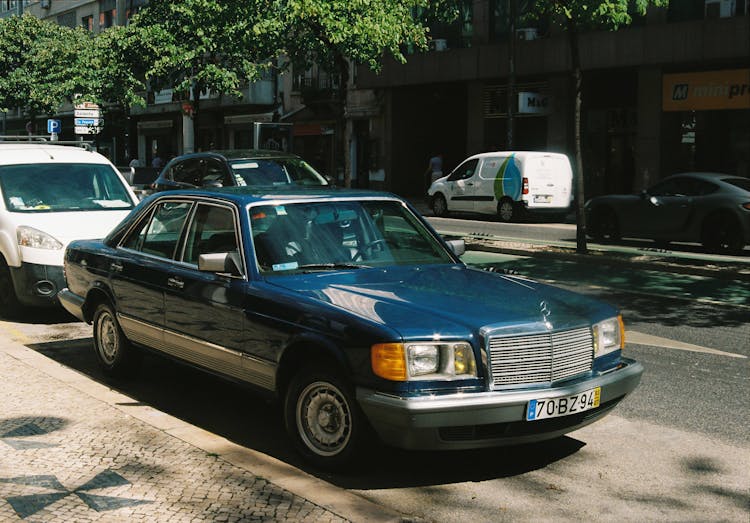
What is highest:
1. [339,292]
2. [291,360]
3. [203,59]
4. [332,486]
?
[203,59]

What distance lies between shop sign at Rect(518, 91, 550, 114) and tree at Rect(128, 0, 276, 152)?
8943 mm

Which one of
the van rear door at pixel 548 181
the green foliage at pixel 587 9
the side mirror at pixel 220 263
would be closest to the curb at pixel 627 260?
the green foliage at pixel 587 9

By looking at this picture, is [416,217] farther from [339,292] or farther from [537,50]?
[537,50]

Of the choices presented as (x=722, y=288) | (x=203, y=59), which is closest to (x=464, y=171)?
(x=203, y=59)

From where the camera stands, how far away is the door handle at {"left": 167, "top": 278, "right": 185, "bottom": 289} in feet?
21.4

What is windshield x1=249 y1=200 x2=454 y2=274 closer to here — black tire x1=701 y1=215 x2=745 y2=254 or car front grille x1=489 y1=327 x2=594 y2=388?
car front grille x1=489 y1=327 x2=594 y2=388

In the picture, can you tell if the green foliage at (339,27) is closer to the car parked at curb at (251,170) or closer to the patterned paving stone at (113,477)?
the car parked at curb at (251,170)

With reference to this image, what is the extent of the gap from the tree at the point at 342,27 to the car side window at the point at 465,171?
15.7 ft

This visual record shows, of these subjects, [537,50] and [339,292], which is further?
[537,50]

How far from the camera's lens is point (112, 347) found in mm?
7617

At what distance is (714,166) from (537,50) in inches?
287

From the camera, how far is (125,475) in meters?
5.01

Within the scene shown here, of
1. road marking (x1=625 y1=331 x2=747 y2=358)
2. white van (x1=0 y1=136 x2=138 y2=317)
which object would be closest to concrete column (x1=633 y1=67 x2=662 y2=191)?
road marking (x1=625 y1=331 x2=747 y2=358)

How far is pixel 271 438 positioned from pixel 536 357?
1951 millimetres
